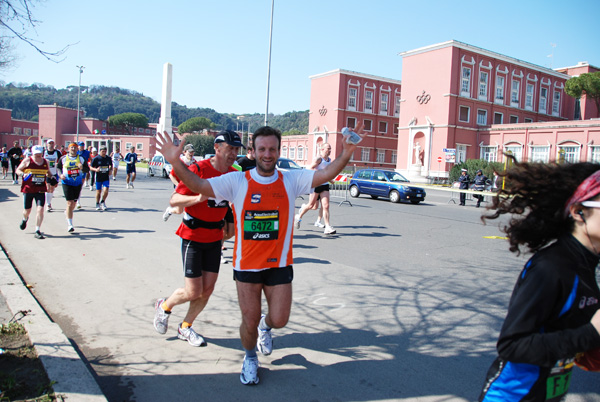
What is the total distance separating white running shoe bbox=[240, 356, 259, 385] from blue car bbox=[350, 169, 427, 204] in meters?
19.0

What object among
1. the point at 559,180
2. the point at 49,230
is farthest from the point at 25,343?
the point at 49,230

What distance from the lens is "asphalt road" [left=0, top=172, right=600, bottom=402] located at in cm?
358

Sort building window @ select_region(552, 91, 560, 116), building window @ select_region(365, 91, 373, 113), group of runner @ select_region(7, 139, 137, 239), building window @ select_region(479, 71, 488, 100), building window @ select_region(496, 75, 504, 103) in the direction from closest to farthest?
group of runner @ select_region(7, 139, 137, 239) → building window @ select_region(479, 71, 488, 100) → building window @ select_region(496, 75, 504, 103) → building window @ select_region(552, 91, 560, 116) → building window @ select_region(365, 91, 373, 113)

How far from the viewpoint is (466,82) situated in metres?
45.7

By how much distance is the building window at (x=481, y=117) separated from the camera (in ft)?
154

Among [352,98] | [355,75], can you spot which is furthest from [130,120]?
[355,75]

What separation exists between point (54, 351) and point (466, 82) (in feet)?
158

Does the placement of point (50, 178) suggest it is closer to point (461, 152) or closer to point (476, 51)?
point (461, 152)

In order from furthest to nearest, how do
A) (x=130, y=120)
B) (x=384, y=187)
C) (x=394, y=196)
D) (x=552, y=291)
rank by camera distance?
(x=130, y=120), (x=384, y=187), (x=394, y=196), (x=552, y=291)

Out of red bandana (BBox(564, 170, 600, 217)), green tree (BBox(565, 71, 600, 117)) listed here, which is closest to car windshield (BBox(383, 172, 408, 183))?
red bandana (BBox(564, 170, 600, 217))

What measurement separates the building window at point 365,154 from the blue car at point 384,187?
37703mm

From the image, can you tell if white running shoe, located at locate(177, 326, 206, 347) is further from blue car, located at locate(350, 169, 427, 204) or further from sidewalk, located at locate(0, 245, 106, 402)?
blue car, located at locate(350, 169, 427, 204)

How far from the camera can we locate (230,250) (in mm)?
8977

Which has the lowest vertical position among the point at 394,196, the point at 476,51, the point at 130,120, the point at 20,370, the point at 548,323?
the point at 20,370
